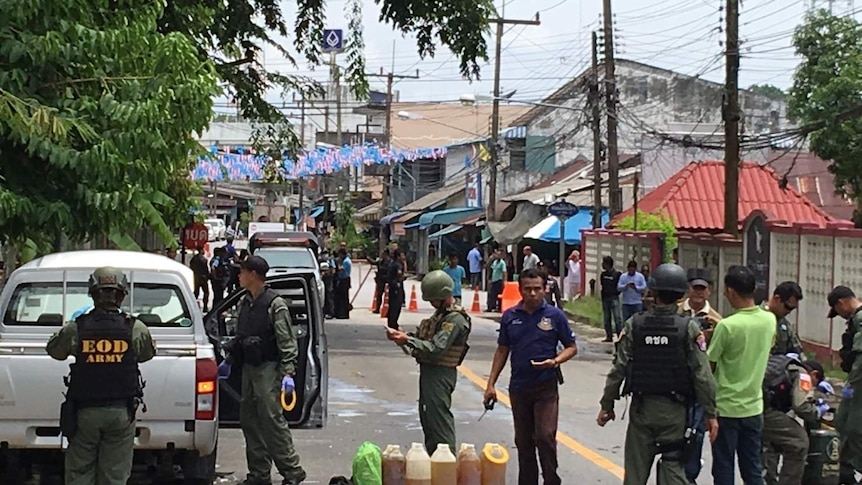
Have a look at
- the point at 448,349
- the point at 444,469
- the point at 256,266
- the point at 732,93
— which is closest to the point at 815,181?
the point at 732,93

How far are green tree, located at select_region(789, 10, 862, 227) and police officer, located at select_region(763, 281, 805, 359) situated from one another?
2666 centimetres

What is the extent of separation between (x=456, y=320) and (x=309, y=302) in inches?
100

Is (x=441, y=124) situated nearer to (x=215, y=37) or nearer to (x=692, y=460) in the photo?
(x=215, y=37)

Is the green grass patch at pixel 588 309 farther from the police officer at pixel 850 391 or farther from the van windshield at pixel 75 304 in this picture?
the van windshield at pixel 75 304

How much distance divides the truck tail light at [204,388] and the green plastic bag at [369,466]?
4.28ft

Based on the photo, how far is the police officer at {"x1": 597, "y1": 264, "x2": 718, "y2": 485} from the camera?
7.48 meters

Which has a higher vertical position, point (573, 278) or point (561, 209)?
point (561, 209)

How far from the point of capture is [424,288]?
854 cm

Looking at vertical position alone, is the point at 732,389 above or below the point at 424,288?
below

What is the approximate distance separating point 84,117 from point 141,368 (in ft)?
8.90

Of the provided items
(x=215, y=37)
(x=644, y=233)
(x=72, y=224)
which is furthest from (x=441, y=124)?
(x=72, y=224)

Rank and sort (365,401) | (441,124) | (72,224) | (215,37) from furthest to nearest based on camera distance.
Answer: (441,124) < (215,37) < (365,401) < (72,224)

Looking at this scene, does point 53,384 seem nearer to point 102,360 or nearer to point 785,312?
point 102,360

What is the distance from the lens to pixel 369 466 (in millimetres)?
8109
